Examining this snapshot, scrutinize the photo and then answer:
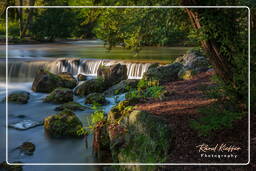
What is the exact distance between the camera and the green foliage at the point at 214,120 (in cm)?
386

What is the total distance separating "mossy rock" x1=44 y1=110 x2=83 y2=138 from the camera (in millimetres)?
7766

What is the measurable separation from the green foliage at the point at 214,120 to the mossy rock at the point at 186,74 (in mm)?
5994

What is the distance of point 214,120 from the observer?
3945mm

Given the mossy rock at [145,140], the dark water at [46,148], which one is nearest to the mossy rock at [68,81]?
the dark water at [46,148]

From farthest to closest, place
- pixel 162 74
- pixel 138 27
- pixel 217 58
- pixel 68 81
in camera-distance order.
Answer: pixel 68 81
pixel 162 74
pixel 138 27
pixel 217 58

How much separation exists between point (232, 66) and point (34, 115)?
7.56 meters

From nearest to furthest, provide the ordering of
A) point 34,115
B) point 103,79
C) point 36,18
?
point 34,115, point 103,79, point 36,18

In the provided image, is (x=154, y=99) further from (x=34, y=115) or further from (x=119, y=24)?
→ (x=34, y=115)

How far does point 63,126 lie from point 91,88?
196 inches

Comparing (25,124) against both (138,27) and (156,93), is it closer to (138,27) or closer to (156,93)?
(156,93)

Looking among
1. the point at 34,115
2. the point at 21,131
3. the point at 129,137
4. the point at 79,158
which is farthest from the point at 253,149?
the point at 34,115

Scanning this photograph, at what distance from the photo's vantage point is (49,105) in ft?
37.2

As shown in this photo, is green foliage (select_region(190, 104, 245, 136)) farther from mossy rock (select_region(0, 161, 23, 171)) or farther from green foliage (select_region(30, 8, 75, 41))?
green foliage (select_region(30, 8, 75, 41))

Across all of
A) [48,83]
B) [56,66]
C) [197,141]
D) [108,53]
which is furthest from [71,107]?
[108,53]
